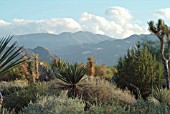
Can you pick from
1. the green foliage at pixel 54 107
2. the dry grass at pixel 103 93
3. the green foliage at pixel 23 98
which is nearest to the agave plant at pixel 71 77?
the dry grass at pixel 103 93

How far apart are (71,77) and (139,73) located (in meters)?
5.67

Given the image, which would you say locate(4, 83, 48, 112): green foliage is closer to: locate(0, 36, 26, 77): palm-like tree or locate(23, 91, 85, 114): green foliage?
locate(23, 91, 85, 114): green foliage

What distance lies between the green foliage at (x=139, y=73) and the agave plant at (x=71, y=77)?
437cm

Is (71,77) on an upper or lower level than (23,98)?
upper

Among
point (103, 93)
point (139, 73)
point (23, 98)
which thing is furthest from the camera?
point (139, 73)

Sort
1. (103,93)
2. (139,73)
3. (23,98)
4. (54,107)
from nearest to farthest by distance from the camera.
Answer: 1. (54,107)
2. (23,98)
3. (103,93)
4. (139,73)

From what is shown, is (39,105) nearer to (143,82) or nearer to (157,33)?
(143,82)

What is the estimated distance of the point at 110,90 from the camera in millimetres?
17766

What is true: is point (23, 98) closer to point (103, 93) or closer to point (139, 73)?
point (103, 93)

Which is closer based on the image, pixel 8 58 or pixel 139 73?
pixel 8 58

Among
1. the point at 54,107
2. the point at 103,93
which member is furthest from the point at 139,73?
the point at 54,107

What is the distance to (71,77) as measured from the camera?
18625 mm

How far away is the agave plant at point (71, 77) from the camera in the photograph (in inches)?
719

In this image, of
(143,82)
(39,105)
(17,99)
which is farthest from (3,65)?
(143,82)
